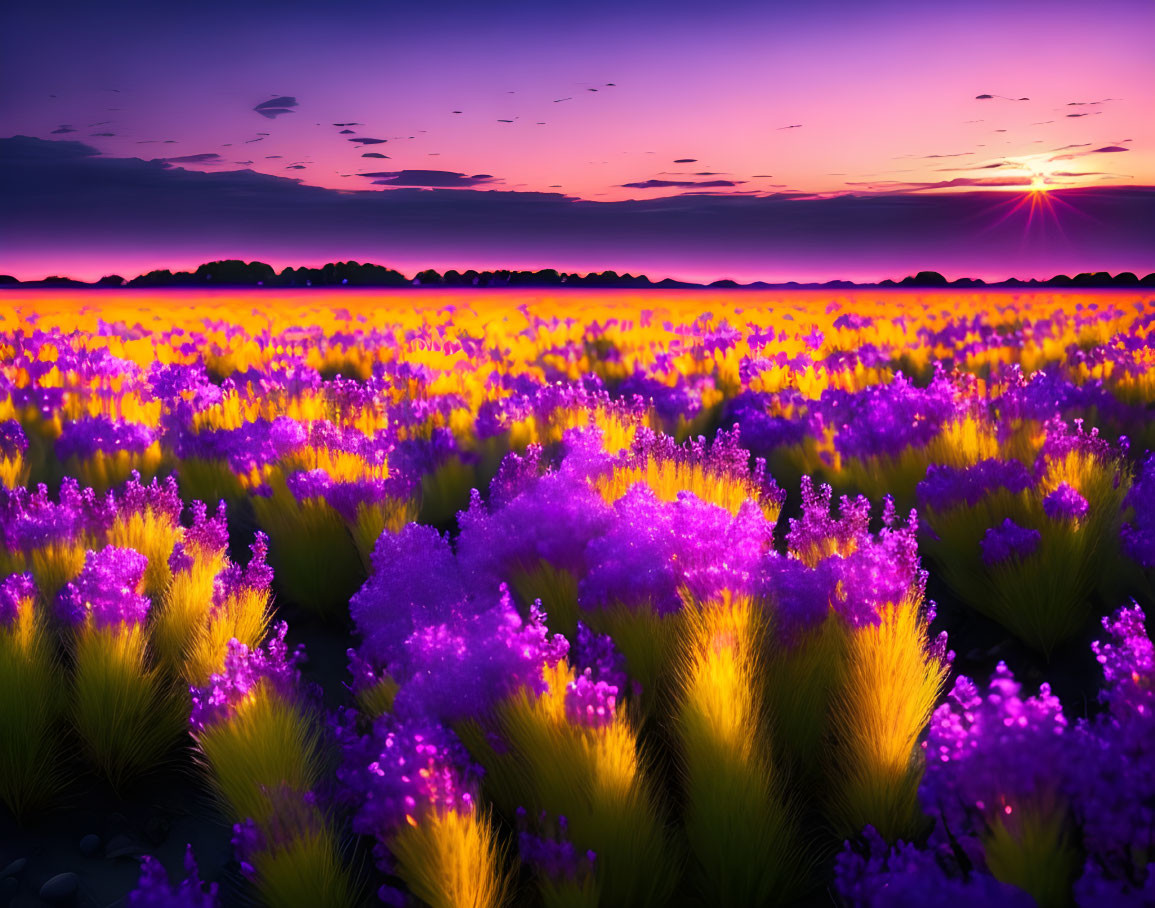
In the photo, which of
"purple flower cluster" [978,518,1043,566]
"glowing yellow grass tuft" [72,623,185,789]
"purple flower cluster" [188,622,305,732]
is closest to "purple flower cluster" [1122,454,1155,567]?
"purple flower cluster" [978,518,1043,566]

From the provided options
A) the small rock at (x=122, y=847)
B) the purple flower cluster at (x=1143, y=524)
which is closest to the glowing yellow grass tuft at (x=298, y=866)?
the small rock at (x=122, y=847)

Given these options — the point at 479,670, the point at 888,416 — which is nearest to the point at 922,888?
the point at 479,670

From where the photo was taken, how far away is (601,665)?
229 cm

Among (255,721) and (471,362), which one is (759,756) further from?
(471,362)

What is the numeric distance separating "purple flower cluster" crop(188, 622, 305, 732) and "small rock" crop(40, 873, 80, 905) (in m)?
0.46

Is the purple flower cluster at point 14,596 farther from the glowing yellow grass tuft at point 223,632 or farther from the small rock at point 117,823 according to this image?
the small rock at point 117,823

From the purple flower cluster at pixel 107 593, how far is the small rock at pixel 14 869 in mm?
755

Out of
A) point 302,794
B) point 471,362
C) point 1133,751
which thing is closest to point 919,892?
point 1133,751

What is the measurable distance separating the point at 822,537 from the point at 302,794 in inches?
79.9

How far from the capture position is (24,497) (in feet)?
12.7

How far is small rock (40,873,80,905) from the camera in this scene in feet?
6.88

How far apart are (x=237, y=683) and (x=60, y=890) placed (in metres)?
0.63

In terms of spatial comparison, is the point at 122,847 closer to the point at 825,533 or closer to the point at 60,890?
the point at 60,890

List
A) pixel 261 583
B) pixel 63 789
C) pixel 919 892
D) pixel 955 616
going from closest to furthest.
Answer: pixel 919 892
pixel 63 789
pixel 261 583
pixel 955 616
